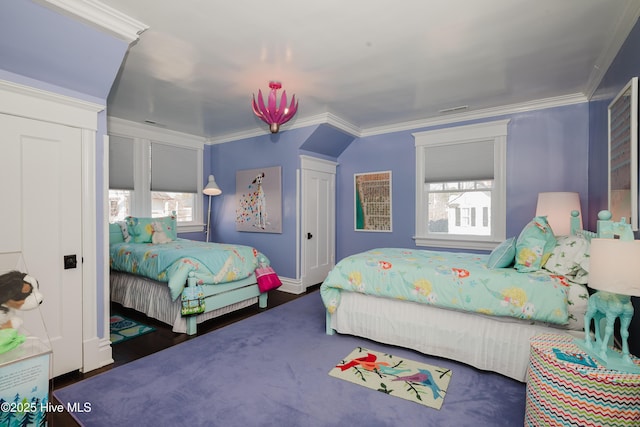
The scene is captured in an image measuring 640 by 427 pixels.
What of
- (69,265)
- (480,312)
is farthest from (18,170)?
(480,312)

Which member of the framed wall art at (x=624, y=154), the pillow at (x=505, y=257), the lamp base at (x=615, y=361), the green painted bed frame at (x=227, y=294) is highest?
the framed wall art at (x=624, y=154)

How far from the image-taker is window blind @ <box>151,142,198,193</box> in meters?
5.12

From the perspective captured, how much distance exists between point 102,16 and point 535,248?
3426 mm

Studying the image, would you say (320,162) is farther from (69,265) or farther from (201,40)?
(69,265)

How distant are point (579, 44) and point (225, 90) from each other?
129 inches

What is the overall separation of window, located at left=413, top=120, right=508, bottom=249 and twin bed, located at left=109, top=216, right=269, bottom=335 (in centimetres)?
253

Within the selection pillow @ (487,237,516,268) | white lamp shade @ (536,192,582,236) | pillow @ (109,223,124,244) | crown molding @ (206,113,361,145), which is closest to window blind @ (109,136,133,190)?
pillow @ (109,223,124,244)

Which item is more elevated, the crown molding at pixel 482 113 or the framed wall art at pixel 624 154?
the crown molding at pixel 482 113

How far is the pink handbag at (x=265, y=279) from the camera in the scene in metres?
3.93

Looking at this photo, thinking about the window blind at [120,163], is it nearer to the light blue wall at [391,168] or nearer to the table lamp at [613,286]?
the light blue wall at [391,168]

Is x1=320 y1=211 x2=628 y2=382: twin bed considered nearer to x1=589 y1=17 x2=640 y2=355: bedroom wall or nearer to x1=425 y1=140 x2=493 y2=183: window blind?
x1=589 y1=17 x2=640 y2=355: bedroom wall

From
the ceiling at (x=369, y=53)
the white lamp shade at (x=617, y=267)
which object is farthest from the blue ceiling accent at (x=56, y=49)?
the white lamp shade at (x=617, y=267)

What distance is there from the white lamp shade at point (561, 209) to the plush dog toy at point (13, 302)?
4081mm

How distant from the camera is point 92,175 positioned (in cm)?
251
